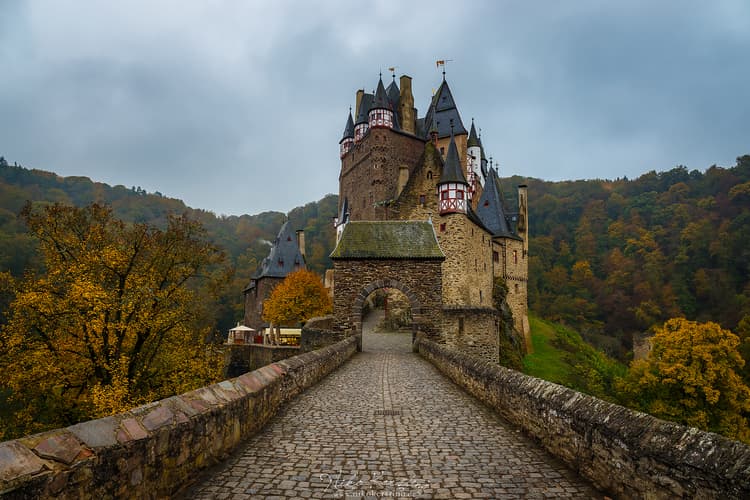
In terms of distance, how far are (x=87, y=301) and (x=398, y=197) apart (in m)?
24.8

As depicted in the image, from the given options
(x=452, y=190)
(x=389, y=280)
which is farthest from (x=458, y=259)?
(x=389, y=280)

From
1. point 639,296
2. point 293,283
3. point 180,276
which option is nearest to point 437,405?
point 180,276

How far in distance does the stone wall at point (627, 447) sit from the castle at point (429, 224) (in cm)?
1266

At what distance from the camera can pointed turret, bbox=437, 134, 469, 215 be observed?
108 feet

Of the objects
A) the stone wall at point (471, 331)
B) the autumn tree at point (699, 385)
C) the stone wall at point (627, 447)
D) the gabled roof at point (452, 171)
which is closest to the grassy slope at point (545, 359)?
the autumn tree at point (699, 385)

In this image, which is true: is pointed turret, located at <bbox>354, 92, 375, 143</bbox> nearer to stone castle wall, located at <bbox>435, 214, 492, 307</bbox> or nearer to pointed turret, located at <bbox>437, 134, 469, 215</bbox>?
pointed turret, located at <bbox>437, 134, 469, 215</bbox>

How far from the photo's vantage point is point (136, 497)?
3434 millimetres

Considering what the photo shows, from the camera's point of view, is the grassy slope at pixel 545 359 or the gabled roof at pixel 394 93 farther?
the gabled roof at pixel 394 93

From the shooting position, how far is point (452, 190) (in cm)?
3291

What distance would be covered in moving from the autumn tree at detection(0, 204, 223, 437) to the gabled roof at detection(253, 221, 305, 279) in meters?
29.6

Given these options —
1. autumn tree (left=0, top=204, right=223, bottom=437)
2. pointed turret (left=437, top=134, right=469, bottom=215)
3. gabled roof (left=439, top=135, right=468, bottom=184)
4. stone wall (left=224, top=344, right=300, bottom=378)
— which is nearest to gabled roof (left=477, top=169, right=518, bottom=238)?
gabled roof (left=439, top=135, right=468, bottom=184)

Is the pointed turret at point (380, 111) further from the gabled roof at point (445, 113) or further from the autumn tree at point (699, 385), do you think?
the autumn tree at point (699, 385)

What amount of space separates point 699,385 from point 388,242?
16.0 metres

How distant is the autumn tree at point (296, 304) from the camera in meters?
38.9
